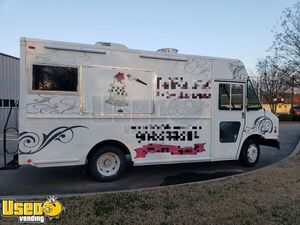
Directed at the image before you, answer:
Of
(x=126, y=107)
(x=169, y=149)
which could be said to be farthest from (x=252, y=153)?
(x=126, y=107)

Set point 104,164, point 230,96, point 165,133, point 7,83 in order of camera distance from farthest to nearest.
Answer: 1. point 7,83
2. point 230,96
3. point 165,133
4. point 104,164

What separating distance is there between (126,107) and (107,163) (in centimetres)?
143

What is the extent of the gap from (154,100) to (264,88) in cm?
3967

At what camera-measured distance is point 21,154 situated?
5.94 meters

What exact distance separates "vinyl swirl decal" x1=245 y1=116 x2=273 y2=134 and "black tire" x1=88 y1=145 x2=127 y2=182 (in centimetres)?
379

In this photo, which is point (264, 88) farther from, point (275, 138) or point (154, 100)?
point (154, 100)

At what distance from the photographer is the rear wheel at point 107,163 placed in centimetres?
653

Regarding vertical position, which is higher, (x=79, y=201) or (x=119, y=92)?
(x=119, y=92)

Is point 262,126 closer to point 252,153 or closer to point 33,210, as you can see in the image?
point 252,153

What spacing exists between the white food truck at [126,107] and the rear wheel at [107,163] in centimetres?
2

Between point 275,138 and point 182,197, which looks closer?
point 182,197

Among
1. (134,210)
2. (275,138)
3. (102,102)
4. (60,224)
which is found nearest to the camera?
(60,224)

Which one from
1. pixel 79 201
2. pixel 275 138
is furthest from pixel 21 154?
pixel 275 138

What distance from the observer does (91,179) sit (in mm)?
6793
